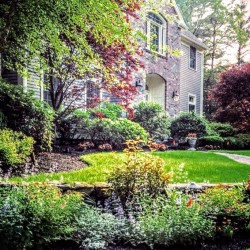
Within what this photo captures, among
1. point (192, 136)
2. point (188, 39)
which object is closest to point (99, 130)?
point (192, 136)

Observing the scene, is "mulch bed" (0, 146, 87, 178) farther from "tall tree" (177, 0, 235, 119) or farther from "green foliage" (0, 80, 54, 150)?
"tall tree" (177, 0, 235, 119)

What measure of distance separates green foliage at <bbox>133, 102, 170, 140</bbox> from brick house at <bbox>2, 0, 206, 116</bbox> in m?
1.46

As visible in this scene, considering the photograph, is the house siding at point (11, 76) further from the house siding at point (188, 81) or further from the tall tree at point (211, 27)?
the tall tree at point (211, 27)

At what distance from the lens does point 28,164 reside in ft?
20.9

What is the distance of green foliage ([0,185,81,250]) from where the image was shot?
2855 mm

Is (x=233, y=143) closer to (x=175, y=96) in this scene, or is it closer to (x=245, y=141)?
(x=245, y=141)

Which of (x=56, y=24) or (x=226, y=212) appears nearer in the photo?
(x=226, y=212)

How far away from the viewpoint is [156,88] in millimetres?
17328

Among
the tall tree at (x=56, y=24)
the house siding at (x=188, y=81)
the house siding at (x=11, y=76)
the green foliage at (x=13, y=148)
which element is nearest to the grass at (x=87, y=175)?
the green foliage at (x=13, y=148)

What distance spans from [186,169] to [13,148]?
333 centimetres

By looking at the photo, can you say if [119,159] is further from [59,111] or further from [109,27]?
[59,111]

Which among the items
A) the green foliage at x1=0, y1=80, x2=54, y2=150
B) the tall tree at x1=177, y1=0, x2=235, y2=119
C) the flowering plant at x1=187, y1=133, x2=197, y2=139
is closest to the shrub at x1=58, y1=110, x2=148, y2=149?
the green foliage at x1=0, y1=80, x2=54, y2=150

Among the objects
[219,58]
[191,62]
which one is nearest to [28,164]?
[191,62]

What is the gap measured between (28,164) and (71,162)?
1.14m
